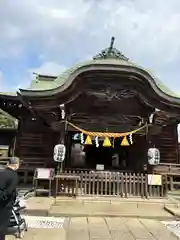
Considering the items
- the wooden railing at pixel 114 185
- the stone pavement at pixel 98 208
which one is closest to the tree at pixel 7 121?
the wooden railing at pixel 114 185

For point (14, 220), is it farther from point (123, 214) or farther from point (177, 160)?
point (177, 160)

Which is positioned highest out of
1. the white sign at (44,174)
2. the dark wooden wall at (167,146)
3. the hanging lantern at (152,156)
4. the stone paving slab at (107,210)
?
the dark wooden wall at (167,146)

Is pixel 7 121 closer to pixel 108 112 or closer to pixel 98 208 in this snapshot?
pixel 108 112

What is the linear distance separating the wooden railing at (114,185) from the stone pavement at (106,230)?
2626 mm

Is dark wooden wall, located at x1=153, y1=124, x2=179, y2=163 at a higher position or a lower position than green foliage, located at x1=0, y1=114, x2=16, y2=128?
lower

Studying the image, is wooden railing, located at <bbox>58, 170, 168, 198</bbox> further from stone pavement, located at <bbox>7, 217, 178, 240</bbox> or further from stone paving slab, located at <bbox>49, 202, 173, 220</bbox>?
stone pavement, located at <bbox>7, 217, 178, 240</bbox>

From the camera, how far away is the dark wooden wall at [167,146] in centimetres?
1538

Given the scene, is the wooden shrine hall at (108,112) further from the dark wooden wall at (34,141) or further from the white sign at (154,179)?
the dark wooden wall at (34,141)

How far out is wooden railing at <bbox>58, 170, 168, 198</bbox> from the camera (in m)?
9.80

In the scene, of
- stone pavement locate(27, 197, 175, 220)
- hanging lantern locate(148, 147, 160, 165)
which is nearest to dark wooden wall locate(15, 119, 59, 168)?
stone pavement locate(27, 197, 175, 220)

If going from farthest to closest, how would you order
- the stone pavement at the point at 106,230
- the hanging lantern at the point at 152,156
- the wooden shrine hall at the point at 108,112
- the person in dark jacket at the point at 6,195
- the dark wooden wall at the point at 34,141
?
the dark wooden wall at the point at 34,141
the hanging lantern at the point at 152,156
the wooden shrine hall at the point at 108,112
the stone pavement at the point at 106,230
the person in dark jacket at the point at 6,195

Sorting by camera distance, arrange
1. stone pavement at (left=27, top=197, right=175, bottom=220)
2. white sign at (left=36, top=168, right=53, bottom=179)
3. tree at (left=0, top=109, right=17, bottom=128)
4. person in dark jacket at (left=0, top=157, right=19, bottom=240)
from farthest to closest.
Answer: tree at (left=0, top=109, right=17, bottom=128), white sign at (left=36, top=168, right=53, bottom=179), stone pavement at (left=27, top=197, right=175, bottom=220), person in dark jacket at (left=0, top=157, right=19, bottom=240)

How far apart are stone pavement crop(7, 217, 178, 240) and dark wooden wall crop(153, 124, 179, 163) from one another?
8.70m

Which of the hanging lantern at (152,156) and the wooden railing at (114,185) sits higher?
the hanging lantern at (152,156)
